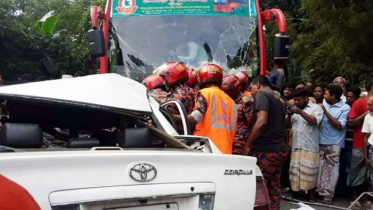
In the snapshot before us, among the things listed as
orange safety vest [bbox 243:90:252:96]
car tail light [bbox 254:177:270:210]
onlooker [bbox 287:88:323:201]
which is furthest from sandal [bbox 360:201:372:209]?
car tail light [bbox 254:177:270:210]

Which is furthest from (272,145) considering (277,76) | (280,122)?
(277,76)

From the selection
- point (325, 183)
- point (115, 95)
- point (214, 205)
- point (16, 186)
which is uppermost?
point (115, 95)

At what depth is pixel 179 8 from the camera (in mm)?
8828

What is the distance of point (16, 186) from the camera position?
271cm

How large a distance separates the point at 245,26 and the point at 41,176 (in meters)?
6.44

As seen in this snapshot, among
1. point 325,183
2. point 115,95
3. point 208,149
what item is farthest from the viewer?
point 325,183

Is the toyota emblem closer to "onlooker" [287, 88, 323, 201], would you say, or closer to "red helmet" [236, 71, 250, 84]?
"red helmet" [236, 71, 250, 84]

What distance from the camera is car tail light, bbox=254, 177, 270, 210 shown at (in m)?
3.58

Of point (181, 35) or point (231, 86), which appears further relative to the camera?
point (181, 35)

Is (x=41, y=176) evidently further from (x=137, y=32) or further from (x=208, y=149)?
(x=137, y=32)

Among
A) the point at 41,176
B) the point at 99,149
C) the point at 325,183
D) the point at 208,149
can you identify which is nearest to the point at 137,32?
the point at 325,183

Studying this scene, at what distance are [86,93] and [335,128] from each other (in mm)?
5496

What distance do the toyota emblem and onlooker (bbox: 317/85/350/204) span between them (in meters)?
5.64

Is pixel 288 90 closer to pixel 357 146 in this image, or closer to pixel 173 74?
pixel 357 146
